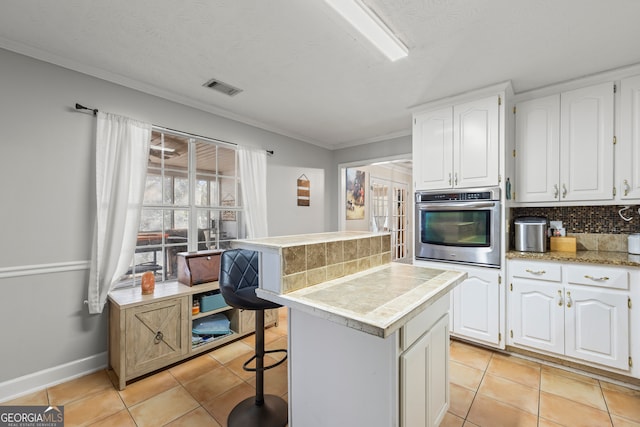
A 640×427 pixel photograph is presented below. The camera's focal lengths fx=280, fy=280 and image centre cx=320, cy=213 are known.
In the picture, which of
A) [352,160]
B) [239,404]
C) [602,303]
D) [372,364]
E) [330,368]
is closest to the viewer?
[372,364]

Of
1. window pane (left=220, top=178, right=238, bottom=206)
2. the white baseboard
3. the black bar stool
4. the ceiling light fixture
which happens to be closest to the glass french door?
window pane (left=220, top=178, right=238, bottom=206)

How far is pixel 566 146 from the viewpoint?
8.14ft

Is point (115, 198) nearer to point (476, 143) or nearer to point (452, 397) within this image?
point (452, 397)

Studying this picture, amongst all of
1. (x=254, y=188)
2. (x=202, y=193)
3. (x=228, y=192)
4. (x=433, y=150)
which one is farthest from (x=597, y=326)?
(x=202, y=193)

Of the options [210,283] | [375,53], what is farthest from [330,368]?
[375,53]

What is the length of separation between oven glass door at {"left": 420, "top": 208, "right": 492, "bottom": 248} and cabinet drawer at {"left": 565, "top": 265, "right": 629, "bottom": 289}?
24.5 inches

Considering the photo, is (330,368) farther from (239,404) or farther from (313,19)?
(313,19)

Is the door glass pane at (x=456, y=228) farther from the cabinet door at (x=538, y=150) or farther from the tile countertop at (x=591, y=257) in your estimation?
the cabinet door at (x=538, y=150)

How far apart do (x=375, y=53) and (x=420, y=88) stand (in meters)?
0.76

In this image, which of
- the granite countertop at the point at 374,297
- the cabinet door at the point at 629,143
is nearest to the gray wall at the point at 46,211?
the granite countertop at the point at 374,297

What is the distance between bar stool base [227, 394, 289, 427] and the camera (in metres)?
1.70

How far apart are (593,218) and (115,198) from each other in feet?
14.1

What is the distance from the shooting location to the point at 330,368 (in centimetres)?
127

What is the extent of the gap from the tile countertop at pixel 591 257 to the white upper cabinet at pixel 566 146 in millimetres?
487
